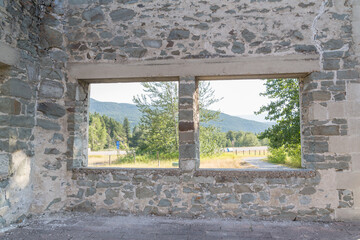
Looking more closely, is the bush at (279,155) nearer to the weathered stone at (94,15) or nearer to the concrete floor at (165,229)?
the concrete floor at (165,229)

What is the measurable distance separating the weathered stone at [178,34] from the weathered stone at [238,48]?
2.31 ft

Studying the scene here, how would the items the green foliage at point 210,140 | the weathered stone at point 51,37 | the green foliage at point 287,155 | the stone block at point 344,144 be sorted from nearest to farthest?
the stone block at point 344,144, the weathered stone at point 51,37, the green foliage at point 287,155, the green foliage at point 210,140

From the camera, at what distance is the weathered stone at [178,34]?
3.68m

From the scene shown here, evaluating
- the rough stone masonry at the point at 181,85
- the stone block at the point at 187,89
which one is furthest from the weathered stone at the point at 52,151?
the stone block at the point at 187,89

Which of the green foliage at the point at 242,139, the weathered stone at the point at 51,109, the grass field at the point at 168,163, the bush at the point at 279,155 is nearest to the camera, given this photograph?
the weathered stone at the point at 51,109

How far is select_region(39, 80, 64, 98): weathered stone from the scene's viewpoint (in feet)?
11.9

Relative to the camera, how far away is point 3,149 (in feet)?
10.0

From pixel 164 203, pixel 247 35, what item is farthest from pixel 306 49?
pixel 164 203

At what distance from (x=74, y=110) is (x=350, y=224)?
13.7ft

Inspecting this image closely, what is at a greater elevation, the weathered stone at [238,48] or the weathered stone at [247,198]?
the weathered stone at [238,48]

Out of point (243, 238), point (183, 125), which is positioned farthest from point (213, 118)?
point (243, 238)

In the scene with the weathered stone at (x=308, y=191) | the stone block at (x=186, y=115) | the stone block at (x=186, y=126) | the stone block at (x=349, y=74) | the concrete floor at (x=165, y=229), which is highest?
the stone block at (x=349, y=74)

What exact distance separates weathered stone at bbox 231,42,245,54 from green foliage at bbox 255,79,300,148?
503 cm

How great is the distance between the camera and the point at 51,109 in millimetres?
3654
